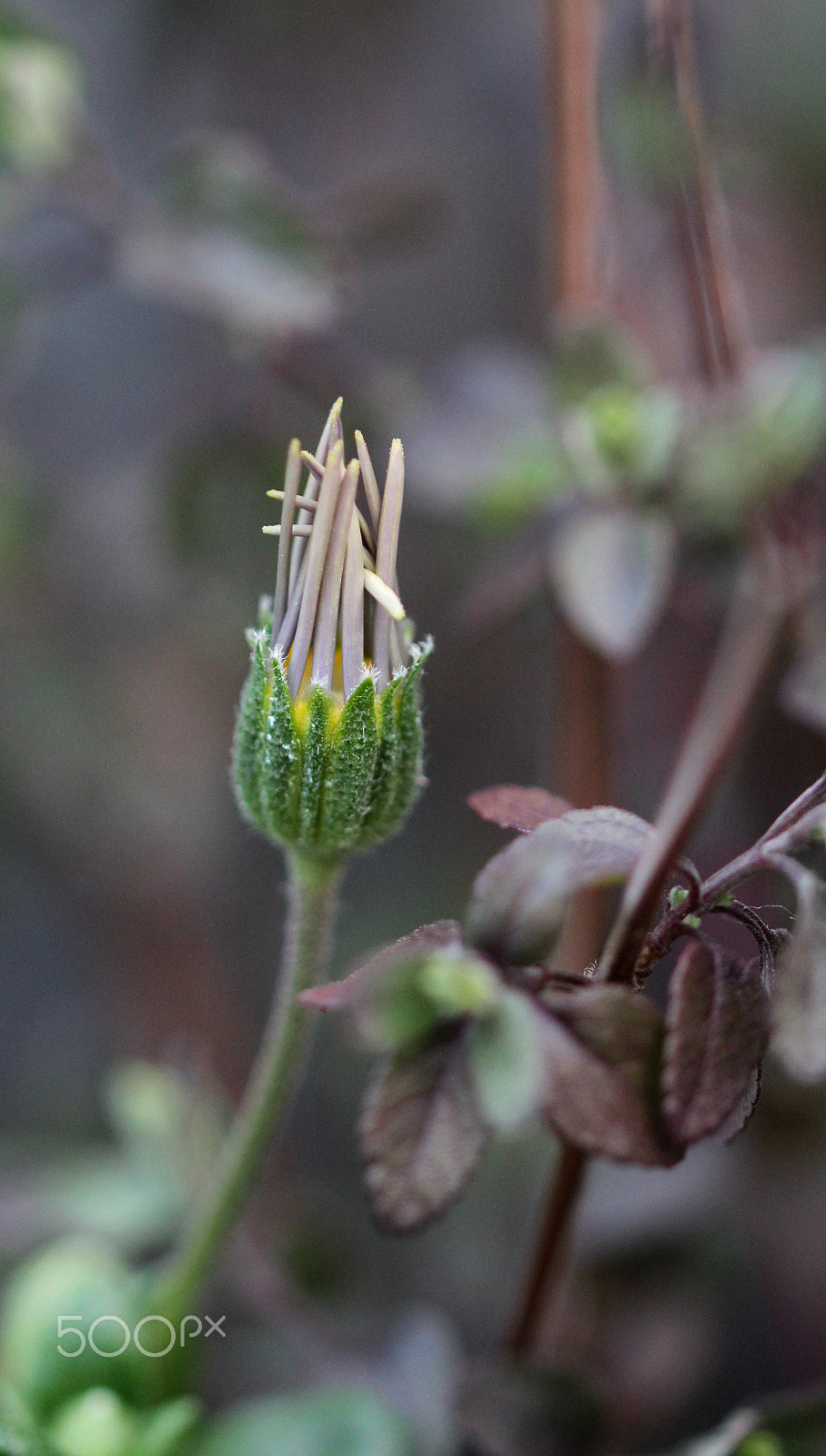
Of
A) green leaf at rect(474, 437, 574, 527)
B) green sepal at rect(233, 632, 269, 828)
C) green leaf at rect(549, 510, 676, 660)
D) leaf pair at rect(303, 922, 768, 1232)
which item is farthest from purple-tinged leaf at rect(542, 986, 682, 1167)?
green leaf at rect(474, 437, 574, 527)

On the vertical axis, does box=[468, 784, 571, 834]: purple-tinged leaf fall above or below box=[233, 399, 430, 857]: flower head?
below

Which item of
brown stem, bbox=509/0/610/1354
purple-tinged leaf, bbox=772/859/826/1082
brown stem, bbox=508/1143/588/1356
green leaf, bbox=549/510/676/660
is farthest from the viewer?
brown stem, bbox=509/0/610/1354

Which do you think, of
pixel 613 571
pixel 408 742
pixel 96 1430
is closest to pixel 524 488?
pixel 613 571

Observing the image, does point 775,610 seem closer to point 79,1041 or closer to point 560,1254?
point 560,1254

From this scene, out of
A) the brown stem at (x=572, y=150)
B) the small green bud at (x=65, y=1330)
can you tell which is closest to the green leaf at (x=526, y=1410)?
the small green bud at (x=65, y=1330)

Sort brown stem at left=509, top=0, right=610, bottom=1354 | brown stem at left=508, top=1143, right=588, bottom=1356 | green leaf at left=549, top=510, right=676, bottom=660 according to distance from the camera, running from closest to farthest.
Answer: brown stem at left=508, top=1143, right=588, bottom=1356, green leaf at left=549, top=510, right=676, bottom=660, brown stem at left=509, top=0, right=610, bottom=1354

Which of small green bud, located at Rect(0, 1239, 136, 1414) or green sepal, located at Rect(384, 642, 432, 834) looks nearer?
green sepal, located at Rect(384, 642, 432, 834)

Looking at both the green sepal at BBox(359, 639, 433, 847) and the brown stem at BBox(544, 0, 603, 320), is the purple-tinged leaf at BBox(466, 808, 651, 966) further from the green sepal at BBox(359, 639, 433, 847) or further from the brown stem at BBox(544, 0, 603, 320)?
the brown stem at BBox(544, 0, 603, 320)
